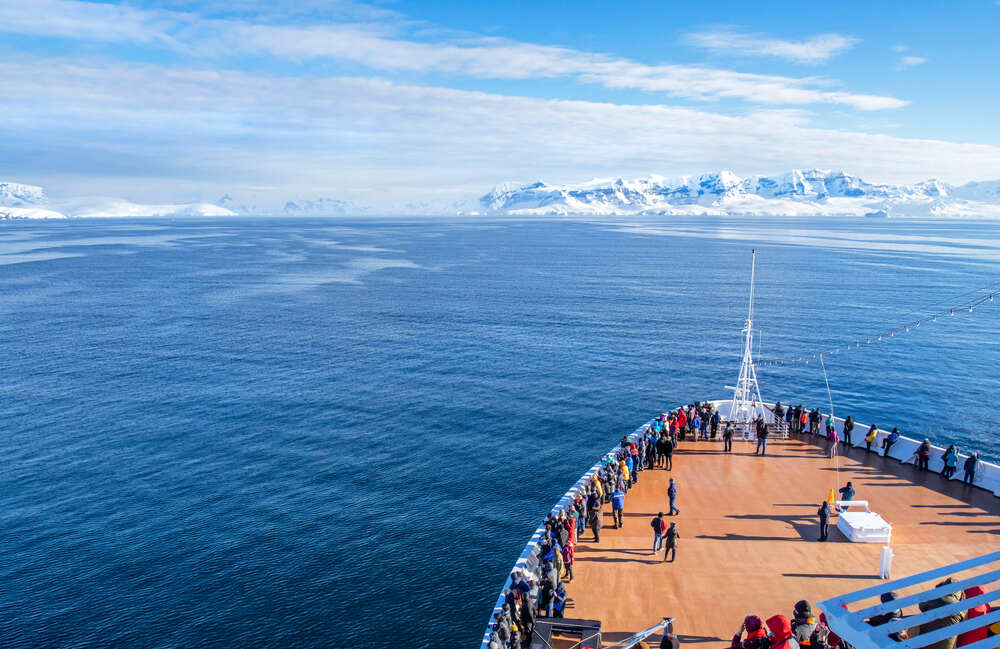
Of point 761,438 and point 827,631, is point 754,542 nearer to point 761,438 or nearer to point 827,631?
point 827,631

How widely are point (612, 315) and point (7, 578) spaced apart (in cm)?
7056

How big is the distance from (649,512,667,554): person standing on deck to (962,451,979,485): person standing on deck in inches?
537

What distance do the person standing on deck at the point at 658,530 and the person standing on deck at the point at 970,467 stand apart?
13.6 m

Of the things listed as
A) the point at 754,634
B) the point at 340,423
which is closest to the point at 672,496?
the point at 754,634

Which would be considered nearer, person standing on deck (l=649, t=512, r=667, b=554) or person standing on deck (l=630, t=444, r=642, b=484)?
person standing on deck (l=649, t=512, r=667, b=554)

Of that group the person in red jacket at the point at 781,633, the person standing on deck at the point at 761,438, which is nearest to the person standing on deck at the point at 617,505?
the person standing on deck at the point at 761,438

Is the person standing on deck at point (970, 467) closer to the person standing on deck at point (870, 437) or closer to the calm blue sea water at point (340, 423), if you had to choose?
the person standing on deck at point (870, 437)

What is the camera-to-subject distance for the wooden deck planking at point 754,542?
1877 cm

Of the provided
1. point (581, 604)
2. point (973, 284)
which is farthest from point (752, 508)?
point (973, 284)

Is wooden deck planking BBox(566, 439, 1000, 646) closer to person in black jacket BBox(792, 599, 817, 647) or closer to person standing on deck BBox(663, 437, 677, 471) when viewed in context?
person standing on deck BBox(663, 437, 677, 471)

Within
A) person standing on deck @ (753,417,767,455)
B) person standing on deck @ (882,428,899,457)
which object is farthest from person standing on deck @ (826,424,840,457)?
person standing on deck @ (753,417,767,455)

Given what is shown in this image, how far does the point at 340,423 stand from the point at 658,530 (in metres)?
30.9

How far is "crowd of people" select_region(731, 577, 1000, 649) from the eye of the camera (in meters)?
12.4

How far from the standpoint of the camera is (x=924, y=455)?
1080 inches
